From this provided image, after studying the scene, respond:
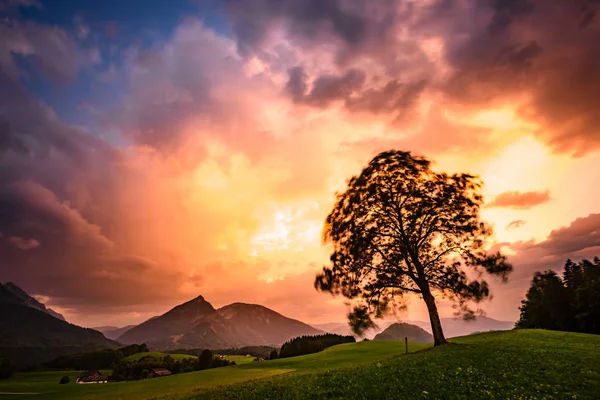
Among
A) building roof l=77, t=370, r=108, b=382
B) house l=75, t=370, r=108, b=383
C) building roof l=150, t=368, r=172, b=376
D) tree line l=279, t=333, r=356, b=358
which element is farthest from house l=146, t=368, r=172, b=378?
tree line l=279, t=333, r=356, b=358

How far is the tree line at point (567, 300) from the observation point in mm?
67062

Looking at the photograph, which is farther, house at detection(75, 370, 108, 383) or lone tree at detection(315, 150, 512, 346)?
house at detection(75, 370, 108, 383)

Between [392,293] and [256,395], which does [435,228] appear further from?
[256,395]

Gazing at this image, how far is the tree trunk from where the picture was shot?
29688 millimetres

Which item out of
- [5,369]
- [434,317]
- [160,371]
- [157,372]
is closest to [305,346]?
[157,372]

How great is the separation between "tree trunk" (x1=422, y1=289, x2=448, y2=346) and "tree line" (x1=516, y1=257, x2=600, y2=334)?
5978 centimetres

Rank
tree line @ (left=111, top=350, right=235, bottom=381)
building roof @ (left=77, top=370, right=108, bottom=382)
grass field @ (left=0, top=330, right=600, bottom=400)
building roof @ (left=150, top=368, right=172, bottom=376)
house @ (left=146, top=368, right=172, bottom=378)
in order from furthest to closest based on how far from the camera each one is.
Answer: tree line @ (left=111, top=350, right=235, bottom=381), building roof @ (left=77, top=370, right=108, bottom=382), building roof @ (left=150, top=368, right=172, bottom=376), house @ (left=146, top=368, right=172, bottom=378), grass field @ (left=0, top=330, right=600, bottom=400)

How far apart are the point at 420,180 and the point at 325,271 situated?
13228 millimetres

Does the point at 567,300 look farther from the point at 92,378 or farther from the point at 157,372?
the point at 92,378

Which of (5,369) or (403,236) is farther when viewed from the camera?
(5,369)

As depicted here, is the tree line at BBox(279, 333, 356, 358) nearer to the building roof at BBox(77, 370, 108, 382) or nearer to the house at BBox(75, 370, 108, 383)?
the house at BBox(75, 370, 108, 383)

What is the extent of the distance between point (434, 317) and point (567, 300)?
72253 millimetres

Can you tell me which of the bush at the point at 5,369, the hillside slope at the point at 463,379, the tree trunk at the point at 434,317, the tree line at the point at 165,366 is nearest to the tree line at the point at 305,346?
the tree line at the point at 165,366

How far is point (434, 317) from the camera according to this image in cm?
2964
